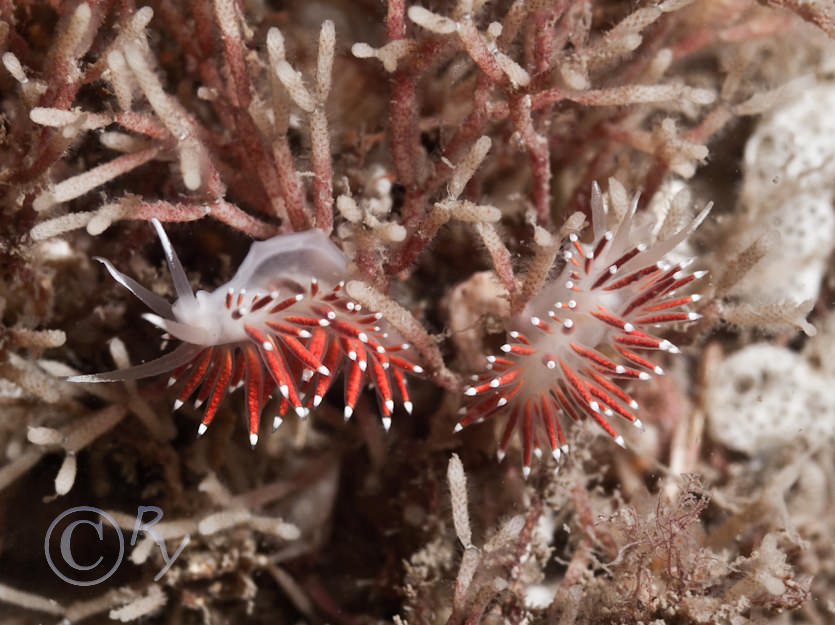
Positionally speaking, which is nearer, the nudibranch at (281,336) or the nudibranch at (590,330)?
the nudibranch at (281,336)

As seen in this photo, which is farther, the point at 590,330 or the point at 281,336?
the point at 590,330

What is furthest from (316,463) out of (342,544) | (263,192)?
(263,192)

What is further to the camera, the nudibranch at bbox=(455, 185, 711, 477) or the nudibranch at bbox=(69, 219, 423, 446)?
the nudibranch at bbox=(455, 185, 711, 477)
